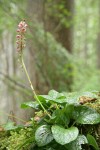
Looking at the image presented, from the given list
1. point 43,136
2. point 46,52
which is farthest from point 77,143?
point 46,52

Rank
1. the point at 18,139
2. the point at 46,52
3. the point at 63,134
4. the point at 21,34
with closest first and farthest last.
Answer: the point at 63,134 → the point at 21,34 → the point at 18,139 → the point at 46,52

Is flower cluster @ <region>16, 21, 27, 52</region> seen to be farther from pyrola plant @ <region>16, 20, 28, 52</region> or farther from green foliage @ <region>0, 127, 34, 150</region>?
green foliage @ <region>0, 127, 34, 150</region>

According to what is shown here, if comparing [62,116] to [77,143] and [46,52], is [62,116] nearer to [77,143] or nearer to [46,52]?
[77,143]

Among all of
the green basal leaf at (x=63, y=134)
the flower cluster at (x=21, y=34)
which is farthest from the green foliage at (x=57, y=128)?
the flower cluster at (x=21, y=34)

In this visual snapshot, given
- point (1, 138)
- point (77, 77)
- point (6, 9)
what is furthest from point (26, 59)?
point (1, 138)

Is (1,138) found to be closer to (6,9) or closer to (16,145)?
(16,145)

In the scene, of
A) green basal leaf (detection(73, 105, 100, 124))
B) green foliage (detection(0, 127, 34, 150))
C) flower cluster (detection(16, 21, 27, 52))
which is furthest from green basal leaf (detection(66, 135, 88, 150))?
flower cluster (detection(16, 21, 27, 52))

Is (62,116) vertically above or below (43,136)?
above
